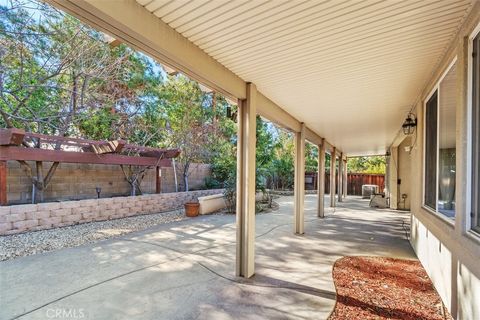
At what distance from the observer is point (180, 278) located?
3.54m

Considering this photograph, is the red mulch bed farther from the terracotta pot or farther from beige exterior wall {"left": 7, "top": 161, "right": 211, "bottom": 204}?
beige exterior wall {"left": 7, "top": 161, "right": 211, "bottom": 204}

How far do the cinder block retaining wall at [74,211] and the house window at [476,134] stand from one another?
7349 mm

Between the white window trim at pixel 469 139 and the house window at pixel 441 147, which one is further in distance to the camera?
the house window at pixel 441 147

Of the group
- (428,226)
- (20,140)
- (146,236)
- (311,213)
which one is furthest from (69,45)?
(311,213)

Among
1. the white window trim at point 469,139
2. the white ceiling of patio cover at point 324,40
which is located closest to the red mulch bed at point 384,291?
the white window trim at point 469,139

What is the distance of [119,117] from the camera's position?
8742 millimetres

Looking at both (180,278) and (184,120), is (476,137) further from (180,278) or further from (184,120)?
(184,120)

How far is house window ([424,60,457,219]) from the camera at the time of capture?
119 inches

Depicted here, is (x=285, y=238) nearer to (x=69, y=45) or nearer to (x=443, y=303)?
(x=443, y=303)

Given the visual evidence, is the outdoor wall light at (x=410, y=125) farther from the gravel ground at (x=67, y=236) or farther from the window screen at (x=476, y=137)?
the gravel ground at (x=67, y=236)

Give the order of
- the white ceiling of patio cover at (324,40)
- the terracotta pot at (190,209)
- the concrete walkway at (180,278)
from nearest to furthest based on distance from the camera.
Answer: the white ceiling of patio cover at (324,40) → the concrete walkway at (180,278) → the terracotta pot at (190,209)

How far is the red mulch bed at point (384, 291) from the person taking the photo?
2.73 metres
